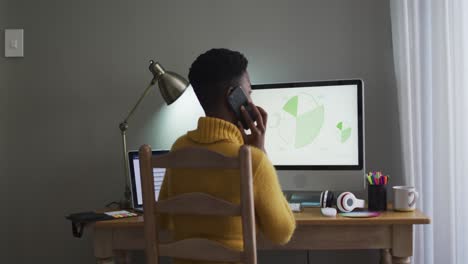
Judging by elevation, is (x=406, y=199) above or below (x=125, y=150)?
below

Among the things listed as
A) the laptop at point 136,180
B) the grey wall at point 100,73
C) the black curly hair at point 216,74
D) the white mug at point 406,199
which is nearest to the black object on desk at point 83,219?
the laptop at point 136,180

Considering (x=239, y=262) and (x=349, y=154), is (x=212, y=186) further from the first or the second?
(x=349, y=154)

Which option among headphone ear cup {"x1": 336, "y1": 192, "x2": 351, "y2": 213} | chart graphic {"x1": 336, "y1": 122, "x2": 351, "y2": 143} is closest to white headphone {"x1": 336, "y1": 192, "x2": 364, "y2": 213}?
headphone ear cup {"x1": 336, "y1": 192, "x2": 351, "y2": 213}

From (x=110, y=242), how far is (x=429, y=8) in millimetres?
1489

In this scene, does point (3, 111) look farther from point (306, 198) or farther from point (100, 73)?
point (306, 198)

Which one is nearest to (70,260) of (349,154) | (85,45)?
(85,45)

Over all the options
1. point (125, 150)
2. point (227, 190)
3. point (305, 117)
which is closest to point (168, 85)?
point (125, 150)

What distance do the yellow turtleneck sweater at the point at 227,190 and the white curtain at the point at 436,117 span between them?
3.30ft

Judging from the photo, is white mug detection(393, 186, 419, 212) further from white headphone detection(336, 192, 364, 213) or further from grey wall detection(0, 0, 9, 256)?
grey wall detection(0, 0, 9, 256)

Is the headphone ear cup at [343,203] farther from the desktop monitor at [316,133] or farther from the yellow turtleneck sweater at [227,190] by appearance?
the yellow turtleneck sweater at [227,190]

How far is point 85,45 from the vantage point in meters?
2.41

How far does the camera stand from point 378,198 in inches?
76.0

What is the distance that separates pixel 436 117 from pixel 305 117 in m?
0.50

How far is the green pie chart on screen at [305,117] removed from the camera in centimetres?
208
